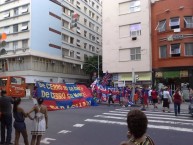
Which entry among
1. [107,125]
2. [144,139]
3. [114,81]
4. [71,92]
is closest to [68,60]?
[114,81]

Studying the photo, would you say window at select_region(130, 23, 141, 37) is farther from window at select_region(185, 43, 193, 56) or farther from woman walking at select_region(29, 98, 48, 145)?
woman walking at select_region(29, 98, 48, 145)

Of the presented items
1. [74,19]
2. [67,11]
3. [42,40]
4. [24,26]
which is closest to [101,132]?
[42,40]

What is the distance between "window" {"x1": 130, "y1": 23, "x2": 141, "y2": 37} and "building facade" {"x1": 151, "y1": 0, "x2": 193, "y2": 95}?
2497 mm

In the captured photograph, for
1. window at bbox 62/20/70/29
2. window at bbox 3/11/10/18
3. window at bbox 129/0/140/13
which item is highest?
window at bbox 3/11/10/18

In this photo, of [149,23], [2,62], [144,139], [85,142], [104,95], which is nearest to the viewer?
[144,139]

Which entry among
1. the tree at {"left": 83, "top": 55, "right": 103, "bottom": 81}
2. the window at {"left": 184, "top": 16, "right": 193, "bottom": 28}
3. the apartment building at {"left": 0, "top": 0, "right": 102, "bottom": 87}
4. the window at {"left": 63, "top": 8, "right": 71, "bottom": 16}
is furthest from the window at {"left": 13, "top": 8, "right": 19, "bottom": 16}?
the window at {"left": 184, "top": 16, "right": 193, "bottom": 28}

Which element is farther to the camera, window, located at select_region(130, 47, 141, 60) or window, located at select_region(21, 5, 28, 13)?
window, located at select_region(21, 5, 28, 13)

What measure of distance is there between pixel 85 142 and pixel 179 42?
25922mm

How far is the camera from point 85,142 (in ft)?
34.7

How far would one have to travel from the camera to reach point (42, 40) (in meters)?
48.4

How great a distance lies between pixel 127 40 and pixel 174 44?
6.77m

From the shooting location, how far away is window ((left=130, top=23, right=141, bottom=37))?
127 ft

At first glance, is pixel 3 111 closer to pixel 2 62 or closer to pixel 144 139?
pixel 144 139

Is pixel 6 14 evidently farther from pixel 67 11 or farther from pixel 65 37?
pixel 67 11
